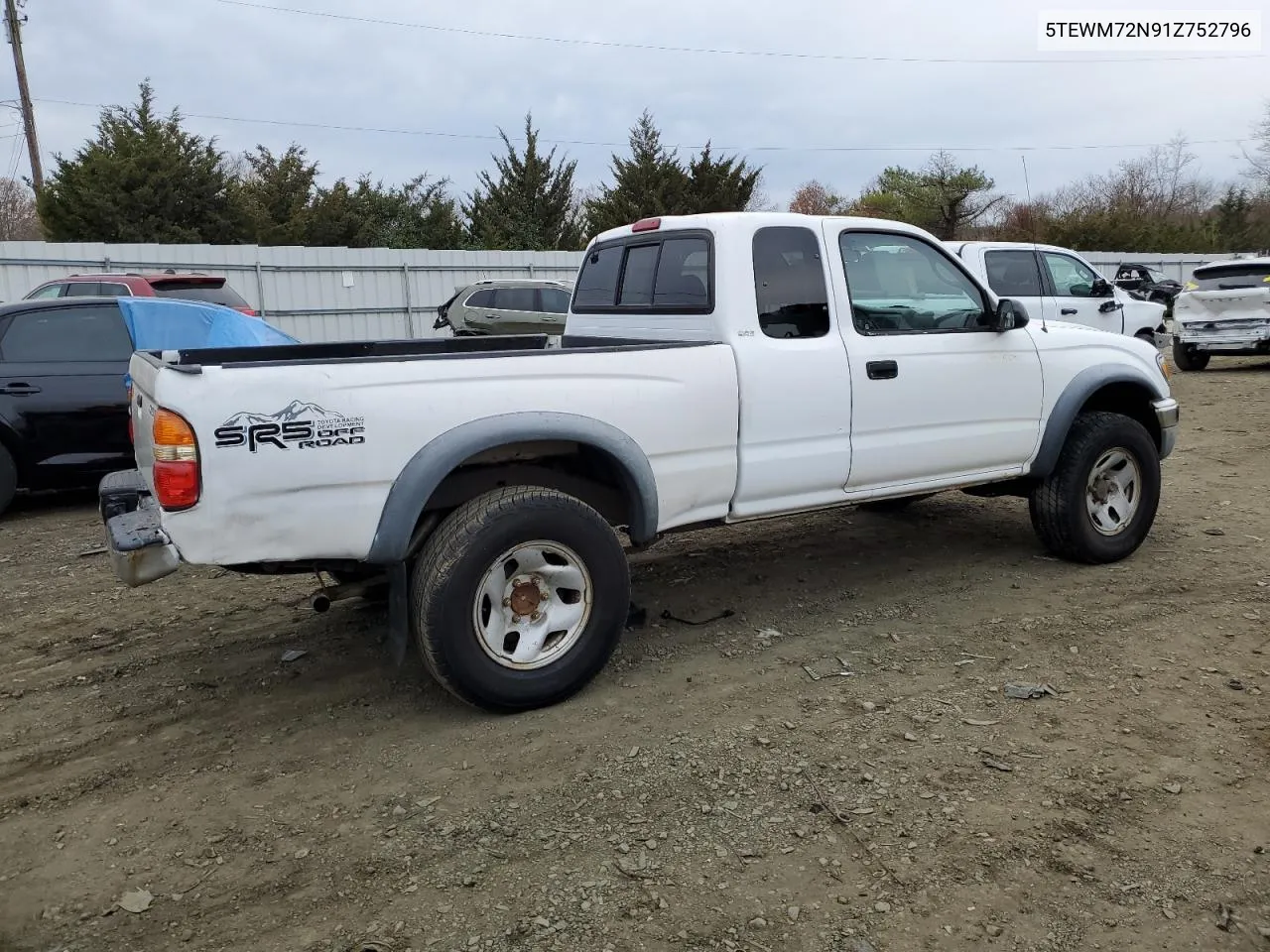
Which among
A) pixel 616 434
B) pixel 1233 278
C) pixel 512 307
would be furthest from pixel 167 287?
pixel 1233 278

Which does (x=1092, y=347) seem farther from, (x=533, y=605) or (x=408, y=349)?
(x=408, y=349)

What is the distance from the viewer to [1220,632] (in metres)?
4.44

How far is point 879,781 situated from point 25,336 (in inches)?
278

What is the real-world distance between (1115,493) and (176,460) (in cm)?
482

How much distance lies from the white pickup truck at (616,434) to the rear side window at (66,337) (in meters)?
3.67

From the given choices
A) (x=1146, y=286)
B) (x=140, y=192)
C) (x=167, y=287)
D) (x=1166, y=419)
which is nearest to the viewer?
(x=1166, y=419)

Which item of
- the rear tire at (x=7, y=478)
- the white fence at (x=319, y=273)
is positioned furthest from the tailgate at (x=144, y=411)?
the white fence at (x=319, y=273)

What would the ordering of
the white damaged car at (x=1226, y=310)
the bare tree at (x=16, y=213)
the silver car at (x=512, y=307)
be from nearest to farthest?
the white damaged car at (x=1226, y=310), the silver car at (x=512, y=307), the bare tree at (x=16, y=213)

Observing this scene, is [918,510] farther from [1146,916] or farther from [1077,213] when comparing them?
[1077,213]

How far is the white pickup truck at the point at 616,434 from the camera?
3287 mm

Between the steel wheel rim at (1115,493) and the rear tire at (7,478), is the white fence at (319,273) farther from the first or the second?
the steel wheel rim at (1115,493)

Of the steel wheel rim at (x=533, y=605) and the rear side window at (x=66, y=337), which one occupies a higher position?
the rear side window at (x=66, y=337)

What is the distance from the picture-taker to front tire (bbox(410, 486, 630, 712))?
11.6 feet

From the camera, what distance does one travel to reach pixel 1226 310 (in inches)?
588
